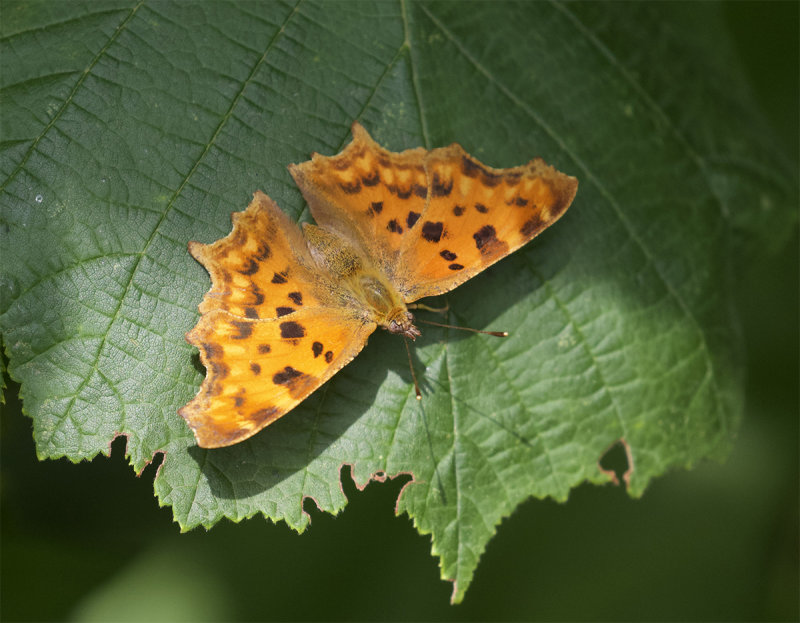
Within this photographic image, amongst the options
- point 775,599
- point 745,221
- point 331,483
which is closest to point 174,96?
point 331,483

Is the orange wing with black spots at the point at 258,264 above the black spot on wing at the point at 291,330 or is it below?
above

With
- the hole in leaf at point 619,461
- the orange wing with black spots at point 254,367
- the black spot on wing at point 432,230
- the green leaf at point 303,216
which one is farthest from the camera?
the hole in leaf at point 619,461

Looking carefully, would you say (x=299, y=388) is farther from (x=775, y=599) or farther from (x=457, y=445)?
(x=775, y=599)

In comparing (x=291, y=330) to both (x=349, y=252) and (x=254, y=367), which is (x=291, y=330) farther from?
(x=349, y=252)

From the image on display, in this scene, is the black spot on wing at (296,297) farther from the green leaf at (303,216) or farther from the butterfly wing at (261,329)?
the green leaf at (303,216)

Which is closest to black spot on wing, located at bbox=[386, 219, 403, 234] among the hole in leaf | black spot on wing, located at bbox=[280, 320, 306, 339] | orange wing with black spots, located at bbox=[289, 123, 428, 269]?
orange wing with black spots, located at bbox=[289, 123, 428, 269]

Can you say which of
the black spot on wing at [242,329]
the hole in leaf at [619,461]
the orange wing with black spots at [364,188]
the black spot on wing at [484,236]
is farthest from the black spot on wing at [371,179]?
the hole in leaf at [619,461]

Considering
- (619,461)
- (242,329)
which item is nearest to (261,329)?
(242,329)
